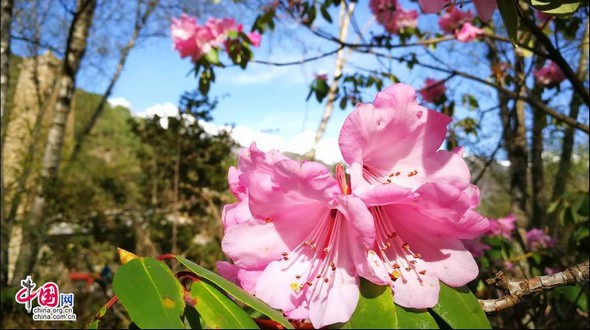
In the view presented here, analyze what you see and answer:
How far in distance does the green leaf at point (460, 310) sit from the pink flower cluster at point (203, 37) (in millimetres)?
2489

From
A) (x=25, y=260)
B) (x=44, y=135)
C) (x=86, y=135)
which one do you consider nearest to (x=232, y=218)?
(x=25, y=260)

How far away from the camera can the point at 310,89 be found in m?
3.37

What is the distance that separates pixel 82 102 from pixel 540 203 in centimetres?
1369

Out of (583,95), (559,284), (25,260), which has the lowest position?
(25,260)

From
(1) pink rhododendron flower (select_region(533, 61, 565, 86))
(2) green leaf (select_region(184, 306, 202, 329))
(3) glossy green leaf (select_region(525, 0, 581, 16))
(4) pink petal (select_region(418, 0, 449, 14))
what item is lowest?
(2) green leaf (select_region(184, 306, 202, 329))

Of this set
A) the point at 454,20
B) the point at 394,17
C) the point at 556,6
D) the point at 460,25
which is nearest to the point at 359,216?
the point at 556,6

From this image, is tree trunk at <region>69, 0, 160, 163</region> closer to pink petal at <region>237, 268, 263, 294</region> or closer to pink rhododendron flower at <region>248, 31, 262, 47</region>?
pink rhododendron flower at <region>248, 31, 262, 47</region>

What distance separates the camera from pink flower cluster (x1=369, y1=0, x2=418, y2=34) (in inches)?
148

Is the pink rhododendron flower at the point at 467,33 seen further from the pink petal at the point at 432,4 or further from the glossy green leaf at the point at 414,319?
the glossy green leaf at the point at 414,319

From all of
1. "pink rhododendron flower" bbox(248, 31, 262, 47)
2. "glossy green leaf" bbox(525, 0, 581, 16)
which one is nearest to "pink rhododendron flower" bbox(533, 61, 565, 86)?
"pink rhododendron flower" bbox(248, 31, 262, 47)

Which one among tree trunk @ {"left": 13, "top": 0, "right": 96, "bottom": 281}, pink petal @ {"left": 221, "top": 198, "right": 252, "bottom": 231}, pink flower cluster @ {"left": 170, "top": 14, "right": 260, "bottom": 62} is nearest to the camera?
pink petal @ {"left": 221, "top": 198, "right": 252, "bottom": 231}

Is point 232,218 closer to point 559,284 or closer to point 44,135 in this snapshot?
point 559,284

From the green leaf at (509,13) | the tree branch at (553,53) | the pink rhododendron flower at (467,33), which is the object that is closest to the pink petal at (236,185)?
the green leaf at (509,13)

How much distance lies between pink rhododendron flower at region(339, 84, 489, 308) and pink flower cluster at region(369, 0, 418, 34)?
10.9 feet
